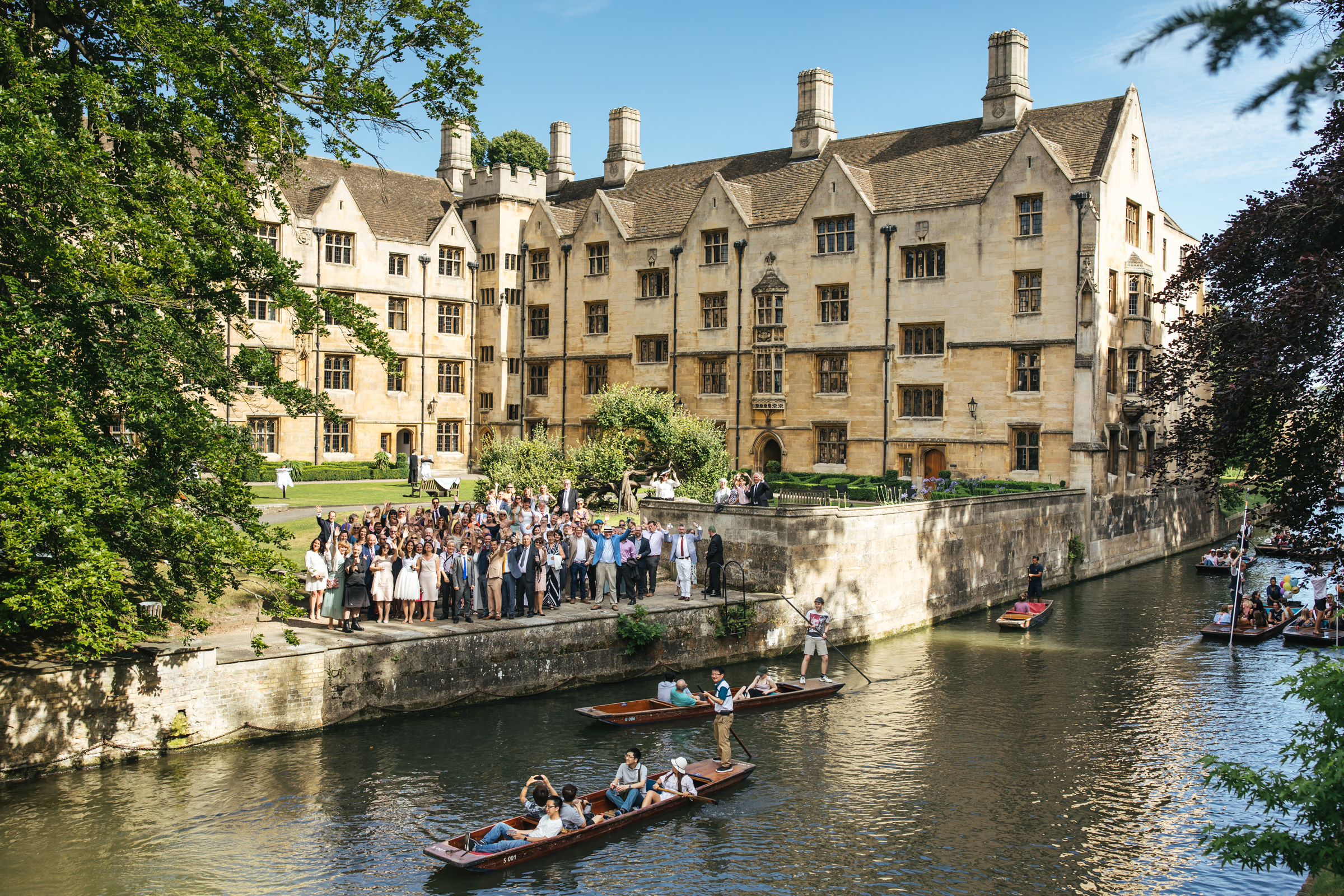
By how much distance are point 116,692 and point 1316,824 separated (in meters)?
16.3

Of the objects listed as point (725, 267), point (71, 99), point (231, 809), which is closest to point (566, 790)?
point (231, 809)

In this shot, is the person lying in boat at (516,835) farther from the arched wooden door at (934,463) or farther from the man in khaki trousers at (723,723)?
the arched wooden door at (934,463)

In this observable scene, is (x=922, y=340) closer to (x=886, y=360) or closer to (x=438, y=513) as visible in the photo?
(x=886, y=360)

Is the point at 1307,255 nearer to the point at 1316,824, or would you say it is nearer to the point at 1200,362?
the point at 1200,362

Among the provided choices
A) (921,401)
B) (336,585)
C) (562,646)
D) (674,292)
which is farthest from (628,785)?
(674,292)

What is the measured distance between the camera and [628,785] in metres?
15.8

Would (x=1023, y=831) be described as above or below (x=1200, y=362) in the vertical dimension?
below

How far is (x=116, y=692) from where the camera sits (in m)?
16.8

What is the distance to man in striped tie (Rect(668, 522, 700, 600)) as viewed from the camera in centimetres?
2592

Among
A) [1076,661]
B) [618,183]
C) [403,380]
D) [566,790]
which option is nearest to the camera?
[566,790]

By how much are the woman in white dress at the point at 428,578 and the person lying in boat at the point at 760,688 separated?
21.1 ft

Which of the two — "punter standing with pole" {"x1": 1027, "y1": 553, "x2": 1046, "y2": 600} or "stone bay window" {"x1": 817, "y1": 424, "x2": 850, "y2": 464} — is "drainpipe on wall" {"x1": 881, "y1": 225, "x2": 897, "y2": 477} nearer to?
"stone bay window" {"x1": 817, "y1": 424, "x2": 850, "y2": 464}

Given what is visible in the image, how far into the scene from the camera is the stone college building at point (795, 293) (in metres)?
40.2

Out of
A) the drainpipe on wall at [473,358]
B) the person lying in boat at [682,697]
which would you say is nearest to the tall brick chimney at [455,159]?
the drainpipe on wall at [473,358]
